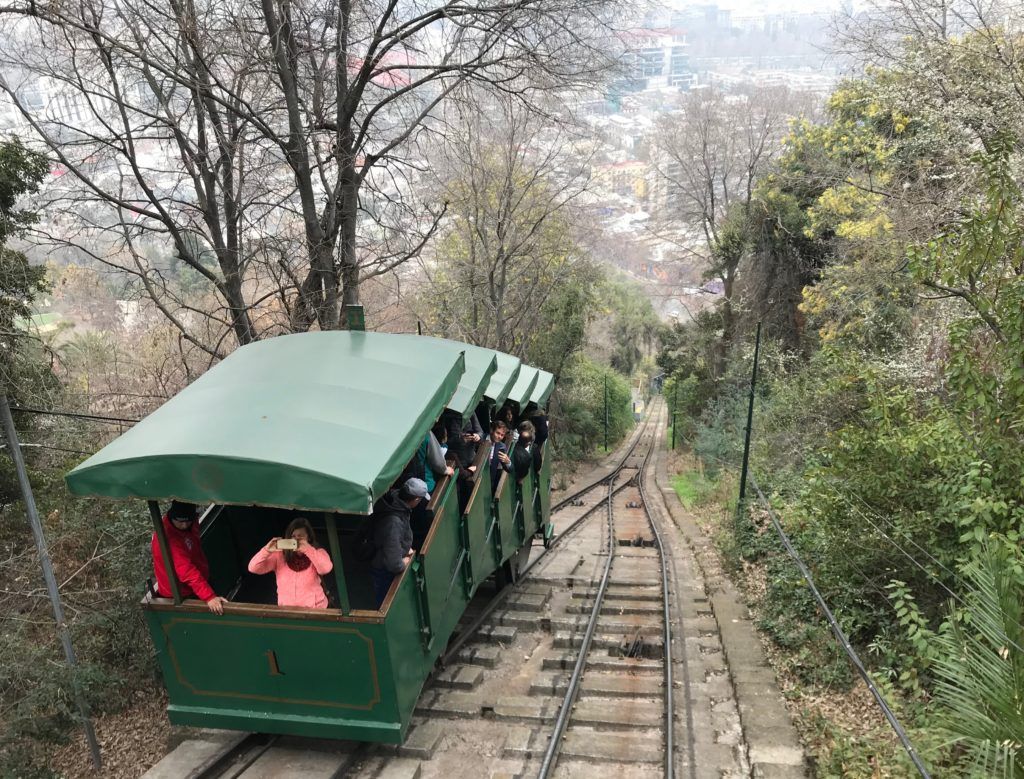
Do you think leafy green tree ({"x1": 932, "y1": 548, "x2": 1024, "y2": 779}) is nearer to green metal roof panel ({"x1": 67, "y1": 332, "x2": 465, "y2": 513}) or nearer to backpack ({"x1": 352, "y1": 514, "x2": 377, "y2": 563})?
green metal roof panel ({"x1": 67, "y1": 332, "x2": 465, "y2": 513})

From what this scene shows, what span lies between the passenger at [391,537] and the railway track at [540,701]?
1367 mm

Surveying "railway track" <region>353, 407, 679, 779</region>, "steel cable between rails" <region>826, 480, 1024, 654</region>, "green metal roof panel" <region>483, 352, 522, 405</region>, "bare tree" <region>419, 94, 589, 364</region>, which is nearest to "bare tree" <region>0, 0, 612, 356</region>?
"green metal roof panel" <region>483, 352, 522, 405</region>

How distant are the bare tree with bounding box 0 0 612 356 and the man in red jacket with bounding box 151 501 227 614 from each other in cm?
400

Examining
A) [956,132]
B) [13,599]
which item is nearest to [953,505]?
[956,132]

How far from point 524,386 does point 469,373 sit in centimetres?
217

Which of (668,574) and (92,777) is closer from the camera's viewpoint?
(92,777)

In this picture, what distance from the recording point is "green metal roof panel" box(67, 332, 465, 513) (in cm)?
409

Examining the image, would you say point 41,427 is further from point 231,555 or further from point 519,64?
point 519,64

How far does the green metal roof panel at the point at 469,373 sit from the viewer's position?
6504 millimetres

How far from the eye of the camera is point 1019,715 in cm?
336

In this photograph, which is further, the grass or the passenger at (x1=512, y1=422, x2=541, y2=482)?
the grass

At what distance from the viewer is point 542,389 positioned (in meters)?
10.1

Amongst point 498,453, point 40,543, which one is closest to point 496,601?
point 498,453

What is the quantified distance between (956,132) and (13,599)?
14326mm
